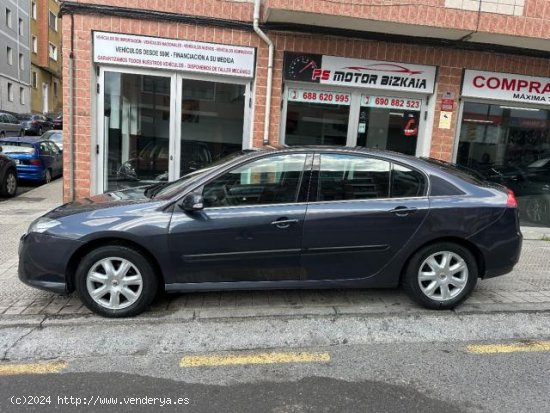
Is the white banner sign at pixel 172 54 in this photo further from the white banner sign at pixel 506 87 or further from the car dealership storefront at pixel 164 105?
the white banner sign at pixel 506 87


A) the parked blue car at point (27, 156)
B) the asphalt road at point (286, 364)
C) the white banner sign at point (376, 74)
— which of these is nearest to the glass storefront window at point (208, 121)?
the white banner sign at point (376, 74)

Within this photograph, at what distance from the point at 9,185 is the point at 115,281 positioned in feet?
26.4

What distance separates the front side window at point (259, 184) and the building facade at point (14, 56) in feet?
119

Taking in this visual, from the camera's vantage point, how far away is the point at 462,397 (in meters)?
3.10

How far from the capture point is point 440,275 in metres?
4.46

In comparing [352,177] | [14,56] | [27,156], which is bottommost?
[27,156]

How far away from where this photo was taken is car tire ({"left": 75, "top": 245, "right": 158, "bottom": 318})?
4035 millimetres

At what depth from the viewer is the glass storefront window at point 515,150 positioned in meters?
8.79

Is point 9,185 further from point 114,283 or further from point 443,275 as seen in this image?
point 443,275

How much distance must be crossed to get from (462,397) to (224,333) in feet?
6.10

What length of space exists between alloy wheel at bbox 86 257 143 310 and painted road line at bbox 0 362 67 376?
0.76 meters

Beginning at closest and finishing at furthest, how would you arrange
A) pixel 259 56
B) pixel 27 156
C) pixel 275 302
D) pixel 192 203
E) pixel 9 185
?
pixel 192 203, pixel 275 302, pixel 259 56, pixel 9 185, pixel 27 156

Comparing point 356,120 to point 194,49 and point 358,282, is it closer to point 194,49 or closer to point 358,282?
point 194,49

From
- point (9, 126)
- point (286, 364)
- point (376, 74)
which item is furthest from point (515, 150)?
point (9, 126)
